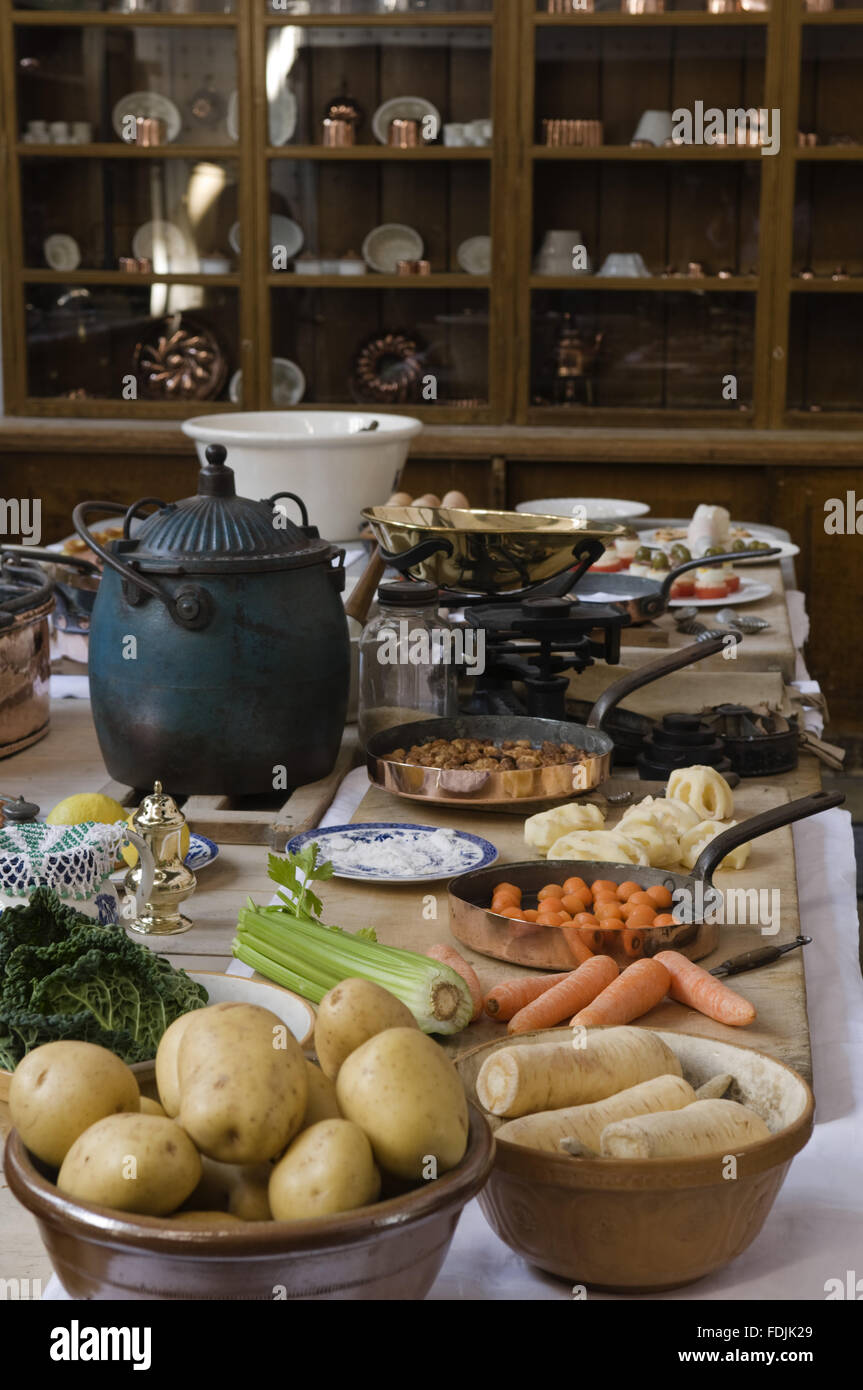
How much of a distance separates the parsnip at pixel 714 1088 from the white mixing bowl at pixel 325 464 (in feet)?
5.91

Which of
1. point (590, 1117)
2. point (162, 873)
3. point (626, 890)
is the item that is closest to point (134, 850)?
point (162, 873)

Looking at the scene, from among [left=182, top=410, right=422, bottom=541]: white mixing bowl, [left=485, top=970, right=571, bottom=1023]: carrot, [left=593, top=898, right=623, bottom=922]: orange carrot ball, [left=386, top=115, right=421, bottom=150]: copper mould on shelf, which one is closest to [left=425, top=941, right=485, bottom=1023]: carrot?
[left=485, top=970, right=571, bottom=1023]: carrot

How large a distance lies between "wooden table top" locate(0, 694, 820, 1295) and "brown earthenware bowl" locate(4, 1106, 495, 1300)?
0.57 feet

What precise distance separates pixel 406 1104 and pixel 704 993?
0.47 meters

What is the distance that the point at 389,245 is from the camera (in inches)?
196

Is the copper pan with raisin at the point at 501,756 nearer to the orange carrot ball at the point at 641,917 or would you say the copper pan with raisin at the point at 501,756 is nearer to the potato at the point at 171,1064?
the orange carrot ball at the point at 641,917

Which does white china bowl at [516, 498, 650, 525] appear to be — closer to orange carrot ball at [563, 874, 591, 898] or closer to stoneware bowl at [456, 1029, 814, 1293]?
orange carrot ball at [563, 874, 591, 898]

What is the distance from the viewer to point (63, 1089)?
793 mm

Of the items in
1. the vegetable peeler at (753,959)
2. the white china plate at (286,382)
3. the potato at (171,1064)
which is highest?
the white china plate at (286,382)

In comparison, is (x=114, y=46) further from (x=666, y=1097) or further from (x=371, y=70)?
(x=666, y=1097)

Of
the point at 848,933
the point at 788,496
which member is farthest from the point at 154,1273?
the point at 788,496

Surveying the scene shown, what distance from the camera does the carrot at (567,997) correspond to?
1.14 m

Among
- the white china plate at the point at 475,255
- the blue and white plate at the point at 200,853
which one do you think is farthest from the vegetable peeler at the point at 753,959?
the white china plate at the point at 475,255

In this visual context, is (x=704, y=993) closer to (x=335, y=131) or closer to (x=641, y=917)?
(x=641, y=917)
